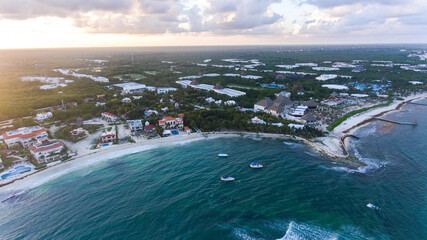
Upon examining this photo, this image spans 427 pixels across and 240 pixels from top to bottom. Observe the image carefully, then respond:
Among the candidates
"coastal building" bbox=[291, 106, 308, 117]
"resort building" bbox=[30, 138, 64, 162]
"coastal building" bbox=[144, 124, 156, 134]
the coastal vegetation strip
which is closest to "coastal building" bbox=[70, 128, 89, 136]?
"resort building" bbox=[30, 138, 64, 162]

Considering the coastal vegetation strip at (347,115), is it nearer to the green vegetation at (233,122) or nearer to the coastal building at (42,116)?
the green vegetation at (233,122)

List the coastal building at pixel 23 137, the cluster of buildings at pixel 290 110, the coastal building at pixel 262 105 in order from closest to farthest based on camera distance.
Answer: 1. the coastal building at pixel 23 137
2. the cluster of buildings at pixel 290 110
3. the coastal building at pixel 262 105

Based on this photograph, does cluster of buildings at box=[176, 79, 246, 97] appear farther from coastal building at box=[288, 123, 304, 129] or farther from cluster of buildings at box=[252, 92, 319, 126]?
coastal building at box=[288, 123, 304, 129]

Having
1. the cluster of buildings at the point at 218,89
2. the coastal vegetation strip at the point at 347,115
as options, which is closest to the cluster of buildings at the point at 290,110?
the coastal vegetation strip at the point at 347,115

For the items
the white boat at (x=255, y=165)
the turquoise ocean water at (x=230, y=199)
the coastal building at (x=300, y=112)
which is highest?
the coastal building at (x=300, y=112)

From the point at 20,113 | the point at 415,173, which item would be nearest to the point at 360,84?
the point at 415,173

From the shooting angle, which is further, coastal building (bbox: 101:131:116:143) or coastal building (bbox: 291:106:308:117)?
coastal building (bbox: 291:106:308:117)

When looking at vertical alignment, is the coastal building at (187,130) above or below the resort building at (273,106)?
below
